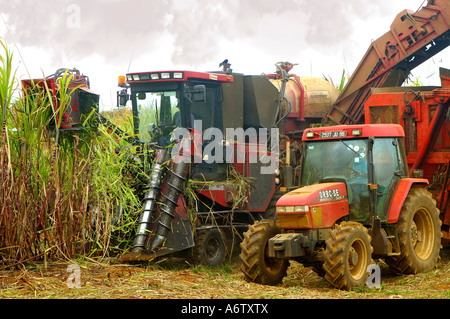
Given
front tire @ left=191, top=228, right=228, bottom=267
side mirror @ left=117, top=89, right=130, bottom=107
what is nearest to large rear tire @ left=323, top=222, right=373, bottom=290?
front tire @ left=191, top=228, right=228, bottom=267

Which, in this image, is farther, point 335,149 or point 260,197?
point 260,197

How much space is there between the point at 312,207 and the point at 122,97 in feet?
13.4

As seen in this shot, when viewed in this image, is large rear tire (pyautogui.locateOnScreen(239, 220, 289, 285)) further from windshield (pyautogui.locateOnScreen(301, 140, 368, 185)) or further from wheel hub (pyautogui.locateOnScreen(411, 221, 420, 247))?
wheel hub (pyautogui.locateOnScreen(411, 221, 420, 247))

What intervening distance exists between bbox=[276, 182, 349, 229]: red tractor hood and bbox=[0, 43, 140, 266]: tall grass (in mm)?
2082

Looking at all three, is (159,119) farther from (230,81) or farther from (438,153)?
(438,153)

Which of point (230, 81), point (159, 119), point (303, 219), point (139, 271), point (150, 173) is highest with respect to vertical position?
point (230, 81)

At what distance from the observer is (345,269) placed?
22.5 ft

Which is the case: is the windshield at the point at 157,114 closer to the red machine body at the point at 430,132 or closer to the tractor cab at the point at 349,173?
the tractor cab at the point at 349,173

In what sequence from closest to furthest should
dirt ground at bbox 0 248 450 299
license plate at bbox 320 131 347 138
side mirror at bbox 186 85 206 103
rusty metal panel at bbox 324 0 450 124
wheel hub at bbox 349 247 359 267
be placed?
dirt ground at bbox 0 248 450 299 → wheel hub at bbox 349 247 359 267 → license plate at bbox 320 131 347 138 → side mirror at bbox 186 85 206 103 → rusty metal panel at bbox 324 0 450 124

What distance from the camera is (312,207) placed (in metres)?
7.23

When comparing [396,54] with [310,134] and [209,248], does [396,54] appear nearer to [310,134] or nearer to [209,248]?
[310,134]

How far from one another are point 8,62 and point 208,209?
3.89 m

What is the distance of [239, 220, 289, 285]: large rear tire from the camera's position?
741 centimetres

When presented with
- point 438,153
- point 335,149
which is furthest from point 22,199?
point 438,153
